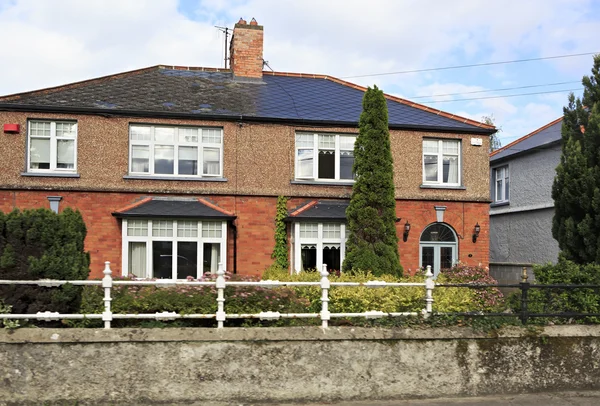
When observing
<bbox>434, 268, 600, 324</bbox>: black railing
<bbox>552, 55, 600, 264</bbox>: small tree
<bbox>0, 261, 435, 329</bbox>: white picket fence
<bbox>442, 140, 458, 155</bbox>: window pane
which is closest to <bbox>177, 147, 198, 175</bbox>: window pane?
<bbox>442, 140, 458, 155</bbox>: window pane

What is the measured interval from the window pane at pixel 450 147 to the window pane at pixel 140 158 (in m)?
9.15

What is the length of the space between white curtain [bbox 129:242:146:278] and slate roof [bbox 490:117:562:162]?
14996 mm

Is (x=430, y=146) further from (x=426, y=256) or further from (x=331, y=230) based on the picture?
(x=331, y=230)

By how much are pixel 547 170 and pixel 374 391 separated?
1621 centimetres

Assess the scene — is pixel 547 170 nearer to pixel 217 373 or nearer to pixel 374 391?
pixel 374 391

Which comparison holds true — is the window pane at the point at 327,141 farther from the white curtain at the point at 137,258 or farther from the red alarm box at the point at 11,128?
the red alarm box at the point at 11,128

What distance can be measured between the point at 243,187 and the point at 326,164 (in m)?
2.67

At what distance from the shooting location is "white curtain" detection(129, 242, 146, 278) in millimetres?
14859

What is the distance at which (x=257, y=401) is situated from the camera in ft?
22.7

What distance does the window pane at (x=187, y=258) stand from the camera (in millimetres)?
15055

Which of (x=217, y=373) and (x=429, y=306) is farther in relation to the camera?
(x=429, y=306)

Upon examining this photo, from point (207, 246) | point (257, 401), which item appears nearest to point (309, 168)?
point (207, 246)

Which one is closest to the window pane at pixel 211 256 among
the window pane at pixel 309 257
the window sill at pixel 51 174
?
the window pane at pixel 309 257

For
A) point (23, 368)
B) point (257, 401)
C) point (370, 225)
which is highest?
point (370, 225)
